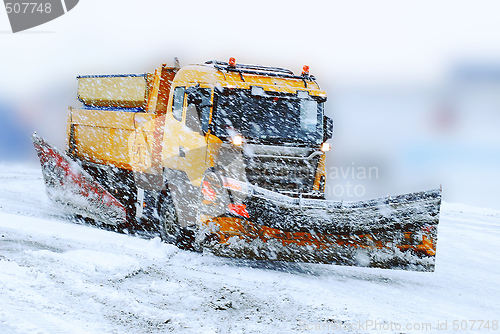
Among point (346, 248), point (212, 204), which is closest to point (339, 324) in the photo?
point (346, 248)

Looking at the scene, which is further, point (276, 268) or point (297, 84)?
point (297, 84)

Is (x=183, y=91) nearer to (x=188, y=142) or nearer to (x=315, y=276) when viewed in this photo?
(x=188, y=142)

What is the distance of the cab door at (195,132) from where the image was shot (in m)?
6.64

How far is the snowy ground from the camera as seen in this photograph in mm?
3906

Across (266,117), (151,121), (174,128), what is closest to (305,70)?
(266,117)

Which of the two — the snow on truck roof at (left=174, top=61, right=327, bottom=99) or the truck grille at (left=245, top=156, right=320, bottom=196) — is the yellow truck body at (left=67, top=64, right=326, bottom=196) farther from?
the truck grille at (left=245, top=156, right=320, bottom=196)

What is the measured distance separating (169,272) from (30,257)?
161cm

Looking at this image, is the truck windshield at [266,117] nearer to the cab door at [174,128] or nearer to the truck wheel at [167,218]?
the cab door at [174,128]

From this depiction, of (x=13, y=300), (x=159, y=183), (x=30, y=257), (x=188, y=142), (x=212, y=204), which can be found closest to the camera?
(x=13, y=300)

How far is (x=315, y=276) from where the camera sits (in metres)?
5.59

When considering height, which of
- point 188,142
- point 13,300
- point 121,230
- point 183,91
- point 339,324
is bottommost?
point 121,230

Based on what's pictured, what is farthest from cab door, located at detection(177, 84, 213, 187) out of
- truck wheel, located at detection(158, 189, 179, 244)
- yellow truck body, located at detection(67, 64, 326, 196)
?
truck wheel, located at detection(158, 189, 179, 244)

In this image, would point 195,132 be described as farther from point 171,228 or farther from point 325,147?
point 325,147

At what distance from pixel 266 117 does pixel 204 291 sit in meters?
2.96
